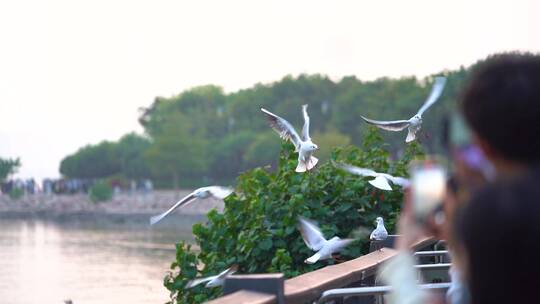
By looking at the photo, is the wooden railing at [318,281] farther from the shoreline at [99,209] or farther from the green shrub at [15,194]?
the green shrub at [15,194]

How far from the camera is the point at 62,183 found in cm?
8762

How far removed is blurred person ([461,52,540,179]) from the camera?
1.96m

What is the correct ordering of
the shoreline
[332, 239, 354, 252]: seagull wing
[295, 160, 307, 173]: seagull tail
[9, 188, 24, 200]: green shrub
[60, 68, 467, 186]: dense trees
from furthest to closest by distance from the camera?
1. [9, 188, 24, 200]: green shrub
2. [60, 68, 467, 186]: dense trees
3. the shoreline
4. [295, 160, 307, 173]: seagull tail
5. [332, 239, 354, 252]: seagull wing

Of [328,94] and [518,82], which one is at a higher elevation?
[328,94]

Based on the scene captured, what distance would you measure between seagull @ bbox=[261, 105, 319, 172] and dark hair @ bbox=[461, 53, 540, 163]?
18.5 feet

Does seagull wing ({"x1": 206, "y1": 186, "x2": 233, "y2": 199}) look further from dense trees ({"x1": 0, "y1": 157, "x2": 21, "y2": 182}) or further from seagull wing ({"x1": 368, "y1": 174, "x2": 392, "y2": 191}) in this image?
dense trees ({"x1": 0, "y1": 157, "x2": 21, "y2": 182})

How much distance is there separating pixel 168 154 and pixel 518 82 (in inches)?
3268

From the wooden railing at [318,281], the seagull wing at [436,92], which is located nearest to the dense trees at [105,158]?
the seagull wing at [436,92]

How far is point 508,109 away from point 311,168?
5.83 metres

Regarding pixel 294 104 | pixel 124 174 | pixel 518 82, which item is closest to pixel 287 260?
pixel 518 82

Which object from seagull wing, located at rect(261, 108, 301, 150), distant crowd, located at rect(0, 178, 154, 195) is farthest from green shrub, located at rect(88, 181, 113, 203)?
seagull wing, located at rect(261, 108, 301, 150)

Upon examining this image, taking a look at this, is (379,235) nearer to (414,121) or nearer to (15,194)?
(414,121)

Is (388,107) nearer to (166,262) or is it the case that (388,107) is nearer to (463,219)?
(166,262)

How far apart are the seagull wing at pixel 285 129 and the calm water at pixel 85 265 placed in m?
10.8
